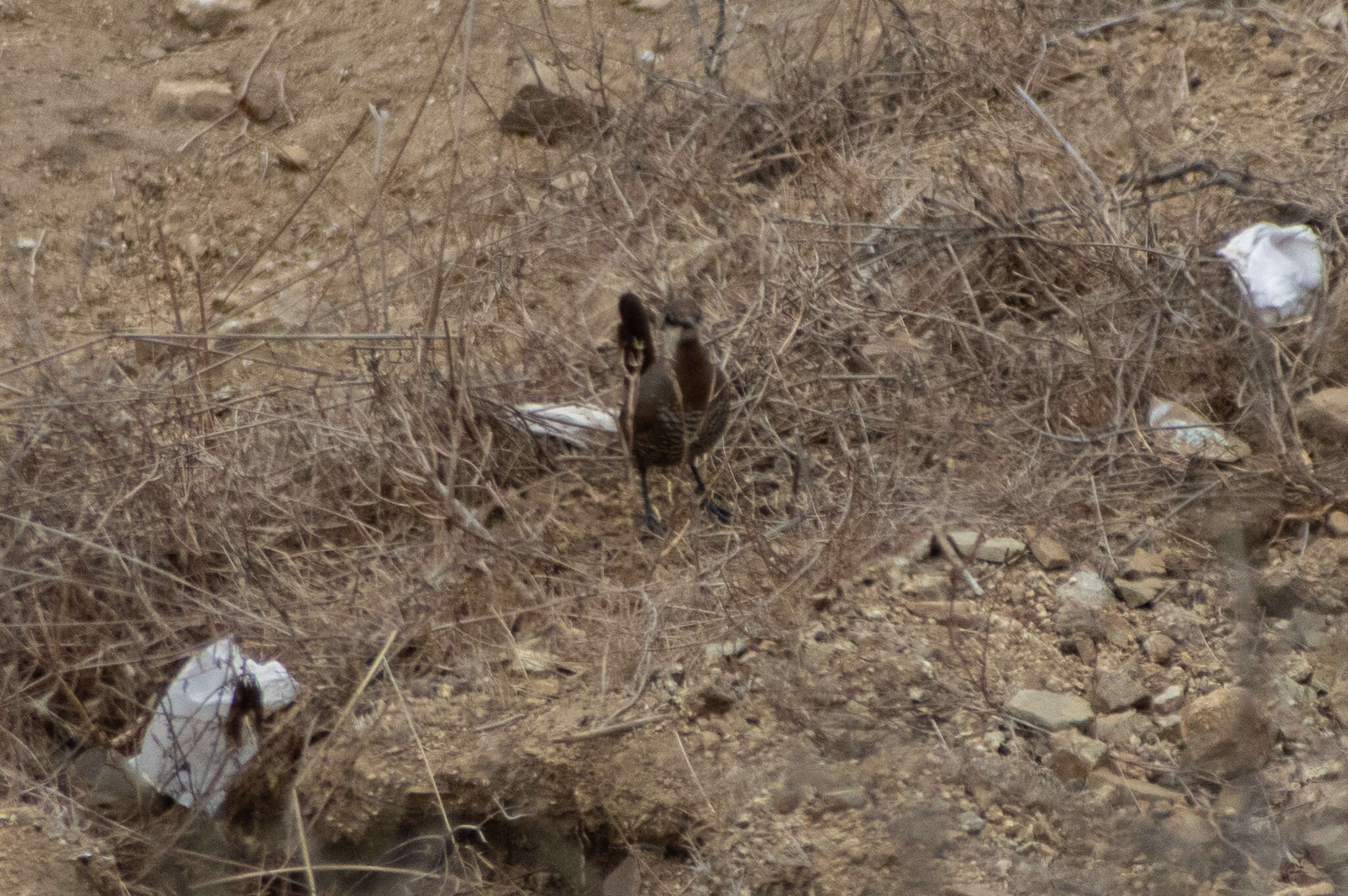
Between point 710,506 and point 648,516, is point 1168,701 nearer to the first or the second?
point 710,506

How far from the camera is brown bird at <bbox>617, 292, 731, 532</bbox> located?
3.45m

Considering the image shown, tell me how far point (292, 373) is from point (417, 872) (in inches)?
91.4

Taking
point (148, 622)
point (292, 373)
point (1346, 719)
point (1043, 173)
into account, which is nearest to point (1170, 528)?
point (1346, 719)

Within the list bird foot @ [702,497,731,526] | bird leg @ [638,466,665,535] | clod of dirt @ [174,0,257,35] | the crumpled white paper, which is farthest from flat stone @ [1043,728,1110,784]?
clod of dirt @ [174,0,257,35]

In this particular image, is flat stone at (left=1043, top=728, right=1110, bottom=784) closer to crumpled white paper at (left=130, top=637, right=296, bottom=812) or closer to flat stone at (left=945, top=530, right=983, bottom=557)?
flat stone at (left=945, top=530, right=983, bottom=557)

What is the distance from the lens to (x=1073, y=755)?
2.58 meters

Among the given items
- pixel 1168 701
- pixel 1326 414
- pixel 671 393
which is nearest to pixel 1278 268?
pixel 1326 414

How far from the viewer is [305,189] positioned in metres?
5.60

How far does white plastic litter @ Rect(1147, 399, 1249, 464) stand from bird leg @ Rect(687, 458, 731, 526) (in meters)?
1.25

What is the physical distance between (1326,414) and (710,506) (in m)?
1.69

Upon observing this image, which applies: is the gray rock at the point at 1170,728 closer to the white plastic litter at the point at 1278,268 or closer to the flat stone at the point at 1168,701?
the flat stone at the point at 1168,701

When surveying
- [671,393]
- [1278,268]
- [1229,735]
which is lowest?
[1229,735]

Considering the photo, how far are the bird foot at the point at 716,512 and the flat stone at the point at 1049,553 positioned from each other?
862 mm

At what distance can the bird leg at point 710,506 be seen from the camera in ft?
11.8
